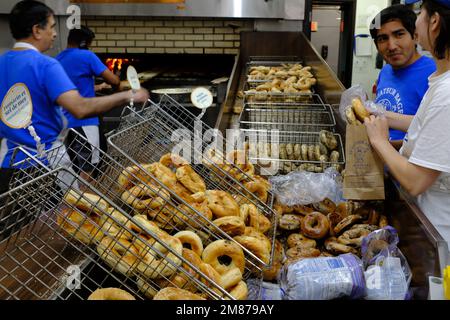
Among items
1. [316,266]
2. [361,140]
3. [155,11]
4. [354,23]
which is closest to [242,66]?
[155,11]

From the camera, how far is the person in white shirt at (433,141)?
1416 millimetres

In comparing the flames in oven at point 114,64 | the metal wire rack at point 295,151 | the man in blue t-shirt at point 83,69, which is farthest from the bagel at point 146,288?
the flames in oven at point 114,64

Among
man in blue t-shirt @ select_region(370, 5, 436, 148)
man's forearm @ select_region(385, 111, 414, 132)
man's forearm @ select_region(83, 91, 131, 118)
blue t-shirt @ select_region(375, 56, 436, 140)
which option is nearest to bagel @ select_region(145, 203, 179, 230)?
man's forearm @ select_region(385, 111, 414, 132)

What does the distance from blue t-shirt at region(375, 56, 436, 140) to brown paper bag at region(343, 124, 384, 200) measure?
3.08 feet

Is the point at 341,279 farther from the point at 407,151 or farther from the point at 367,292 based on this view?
the point at 407,151

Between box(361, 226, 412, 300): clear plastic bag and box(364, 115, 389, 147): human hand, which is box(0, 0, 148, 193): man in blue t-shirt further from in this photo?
box(361, 226, 412, 300): clear plastic bag

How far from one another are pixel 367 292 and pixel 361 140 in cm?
71

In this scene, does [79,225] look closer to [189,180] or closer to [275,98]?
[189,180]

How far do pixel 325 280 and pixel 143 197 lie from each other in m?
0.68

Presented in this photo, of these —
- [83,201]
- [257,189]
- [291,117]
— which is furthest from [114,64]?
[83,201]

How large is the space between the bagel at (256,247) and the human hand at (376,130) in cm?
64

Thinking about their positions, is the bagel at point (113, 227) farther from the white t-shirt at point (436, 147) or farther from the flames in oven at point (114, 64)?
the flames in oven at point (114, 64)

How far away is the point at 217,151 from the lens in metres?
2.22

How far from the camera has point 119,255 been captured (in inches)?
46.0
